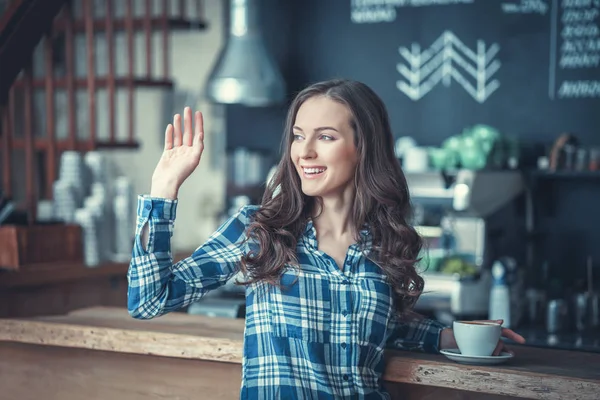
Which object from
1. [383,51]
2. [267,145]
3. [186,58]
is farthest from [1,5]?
[383,51]

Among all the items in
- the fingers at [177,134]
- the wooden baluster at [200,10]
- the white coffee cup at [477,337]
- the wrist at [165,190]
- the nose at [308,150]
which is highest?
the wooden baluster at [200,10]

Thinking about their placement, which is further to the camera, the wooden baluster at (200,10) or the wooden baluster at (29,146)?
the wooden baluster at (200,10)

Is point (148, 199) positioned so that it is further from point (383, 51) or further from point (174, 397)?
point (383, 51)

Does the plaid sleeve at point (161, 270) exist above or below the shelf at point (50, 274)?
above

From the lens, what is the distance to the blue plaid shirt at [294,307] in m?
1.90

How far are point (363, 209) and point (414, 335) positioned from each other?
13.2 inches

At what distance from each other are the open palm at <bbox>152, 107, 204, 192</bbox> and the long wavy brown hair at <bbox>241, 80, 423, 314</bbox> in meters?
0.21

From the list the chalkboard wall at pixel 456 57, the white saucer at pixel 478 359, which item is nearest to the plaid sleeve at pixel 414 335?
the white saucer at pixel 478 359

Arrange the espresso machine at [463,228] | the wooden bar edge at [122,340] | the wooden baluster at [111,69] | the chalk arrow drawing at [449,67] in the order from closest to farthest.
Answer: the wooden bar edge at [122,340] < the wooden baluster at [111,69] < the espresso machine at [463,228] < the chalk arrow drawing at [449,67]

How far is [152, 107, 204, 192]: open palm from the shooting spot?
1931mm

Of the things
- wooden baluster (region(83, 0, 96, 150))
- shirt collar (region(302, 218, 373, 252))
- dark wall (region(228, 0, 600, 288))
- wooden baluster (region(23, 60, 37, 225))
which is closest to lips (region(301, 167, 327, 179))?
shirt collar (region(302, 218, 373, 252))

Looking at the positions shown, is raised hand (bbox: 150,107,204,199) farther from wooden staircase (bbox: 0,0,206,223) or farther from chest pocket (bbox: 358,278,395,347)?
wooden staircase (bbox: 0,0,206,223)

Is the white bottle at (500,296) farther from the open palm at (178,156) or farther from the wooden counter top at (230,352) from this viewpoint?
the open palm at (178,156)

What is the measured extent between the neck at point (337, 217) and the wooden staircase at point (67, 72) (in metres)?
1.83
